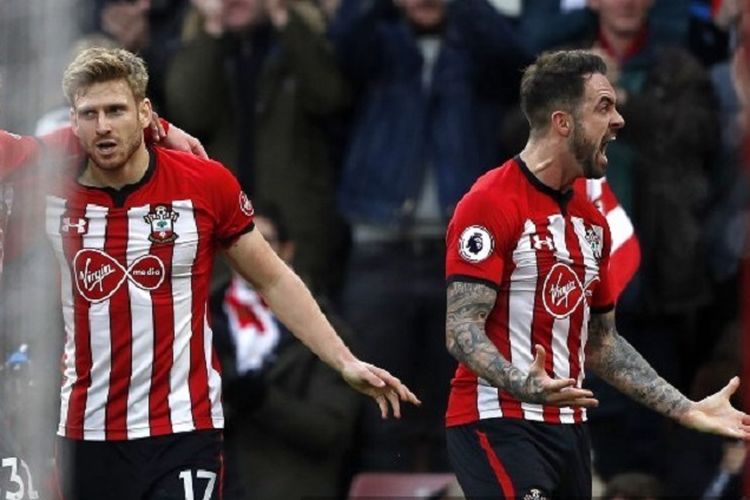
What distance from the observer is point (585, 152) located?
655 cm

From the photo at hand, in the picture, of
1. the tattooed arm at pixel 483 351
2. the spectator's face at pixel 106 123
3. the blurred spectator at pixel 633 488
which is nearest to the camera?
the tattooed arm at pixel 483 351

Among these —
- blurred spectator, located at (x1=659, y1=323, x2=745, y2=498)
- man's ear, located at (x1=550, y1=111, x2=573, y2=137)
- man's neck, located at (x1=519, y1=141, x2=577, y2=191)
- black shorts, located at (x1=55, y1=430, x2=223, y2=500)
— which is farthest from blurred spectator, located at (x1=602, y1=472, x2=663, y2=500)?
black shorts, located at (x1=55, y1=430, x2=223, y2=500)

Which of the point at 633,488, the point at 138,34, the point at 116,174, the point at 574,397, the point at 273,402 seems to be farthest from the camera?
the point at 138,34

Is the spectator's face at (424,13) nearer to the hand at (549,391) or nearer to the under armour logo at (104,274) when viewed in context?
the under armour logo at (104,274)

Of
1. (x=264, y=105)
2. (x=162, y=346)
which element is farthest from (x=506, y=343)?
(x=264, y=105)

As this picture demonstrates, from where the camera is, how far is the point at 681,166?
348 inches

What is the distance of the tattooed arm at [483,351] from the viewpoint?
231 inches

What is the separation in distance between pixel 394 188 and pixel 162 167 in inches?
105

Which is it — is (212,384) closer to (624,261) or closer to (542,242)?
(542,242)

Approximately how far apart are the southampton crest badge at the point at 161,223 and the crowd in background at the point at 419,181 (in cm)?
229

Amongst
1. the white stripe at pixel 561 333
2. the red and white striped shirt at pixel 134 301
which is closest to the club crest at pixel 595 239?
the white stripe at pixel 561 333

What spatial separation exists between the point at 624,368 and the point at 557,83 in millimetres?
1003

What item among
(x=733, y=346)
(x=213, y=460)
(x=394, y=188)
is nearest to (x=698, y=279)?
(x=733, y=346)

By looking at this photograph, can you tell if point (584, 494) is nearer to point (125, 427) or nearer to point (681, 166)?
point (125, 427)
